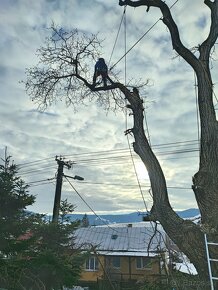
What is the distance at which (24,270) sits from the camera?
30.5 feet

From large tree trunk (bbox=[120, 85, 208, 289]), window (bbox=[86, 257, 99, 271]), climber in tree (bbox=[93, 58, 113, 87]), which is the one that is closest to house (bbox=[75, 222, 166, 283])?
window (bbox=[86, 257, 99, 271])

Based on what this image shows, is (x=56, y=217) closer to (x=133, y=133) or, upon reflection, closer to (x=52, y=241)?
(x=52, y=241)

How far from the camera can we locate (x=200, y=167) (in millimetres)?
4969

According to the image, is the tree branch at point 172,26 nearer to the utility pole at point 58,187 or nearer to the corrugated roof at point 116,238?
the utility pole at point 58,187

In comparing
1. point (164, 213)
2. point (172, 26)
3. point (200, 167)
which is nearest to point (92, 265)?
point (164, 213)

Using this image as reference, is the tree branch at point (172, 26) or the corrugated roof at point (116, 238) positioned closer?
the tree branch at point (172, 26)

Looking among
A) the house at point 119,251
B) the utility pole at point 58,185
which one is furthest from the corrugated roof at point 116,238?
the utility pole at point 58,185

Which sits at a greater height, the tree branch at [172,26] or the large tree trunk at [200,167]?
the tree branch at [172,26]

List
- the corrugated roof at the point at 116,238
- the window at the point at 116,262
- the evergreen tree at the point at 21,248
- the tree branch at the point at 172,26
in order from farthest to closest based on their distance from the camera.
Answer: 1. the window at the point at 116,262
2. the corrugated roof at the point at 116,238
3. the evergreen tree at the point at 21,248
4. the tree branch at the point at 172,26

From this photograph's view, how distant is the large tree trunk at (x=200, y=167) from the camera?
4551mm

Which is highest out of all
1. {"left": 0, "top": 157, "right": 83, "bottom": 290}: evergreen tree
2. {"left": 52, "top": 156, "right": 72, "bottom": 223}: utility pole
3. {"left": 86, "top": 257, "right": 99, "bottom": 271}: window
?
{"left": 52, "top": 156, "right": 72, "bottom": 223}: utility pole

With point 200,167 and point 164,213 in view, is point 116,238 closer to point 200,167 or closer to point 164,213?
point 164,213

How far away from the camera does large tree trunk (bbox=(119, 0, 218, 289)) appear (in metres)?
4.55

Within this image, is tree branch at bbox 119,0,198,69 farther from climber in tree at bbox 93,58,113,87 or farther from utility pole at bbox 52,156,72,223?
utility pole at bbox 52,156,72,223
